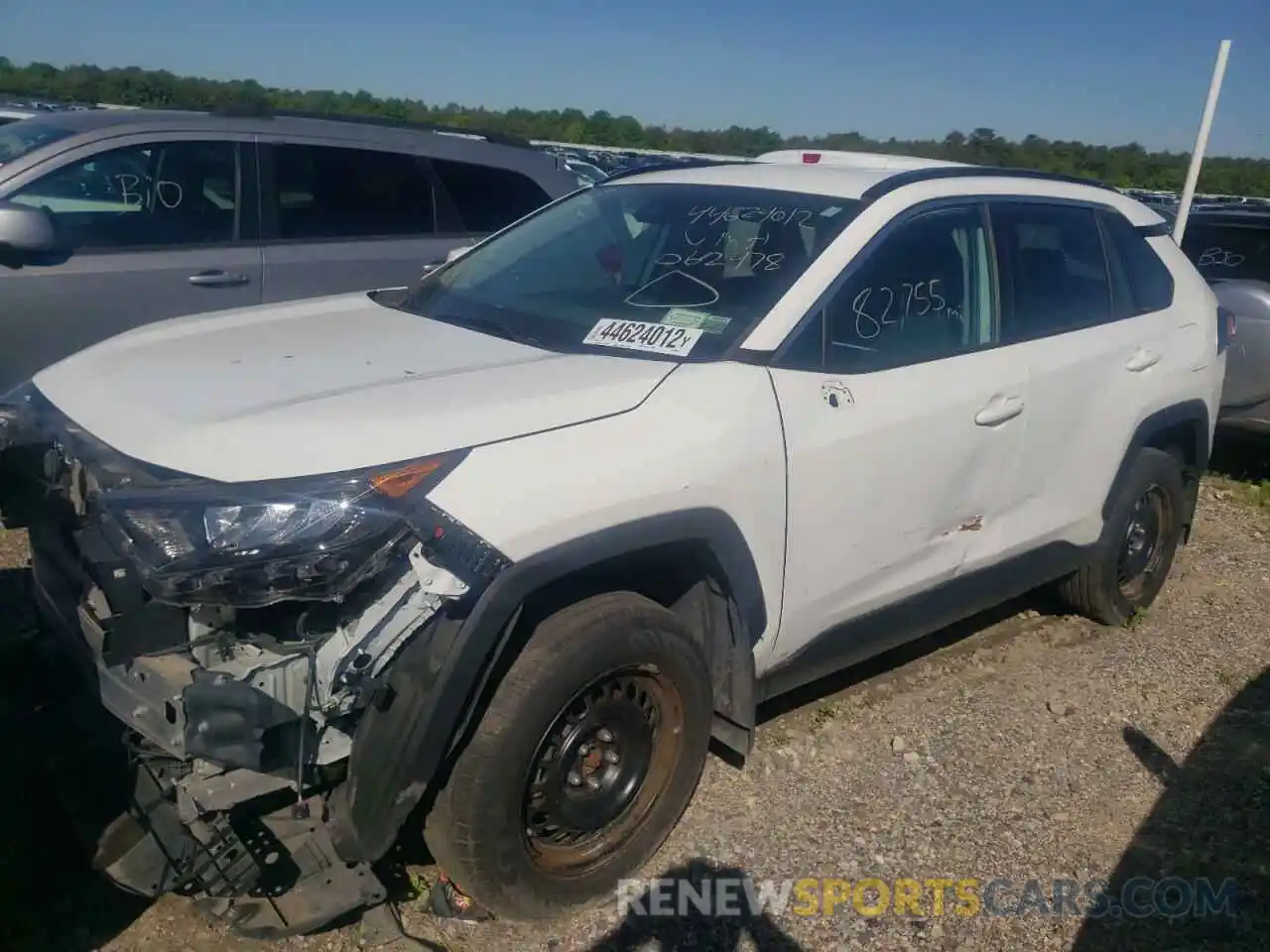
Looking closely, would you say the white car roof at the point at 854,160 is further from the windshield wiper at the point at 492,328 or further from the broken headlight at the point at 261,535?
the broken headlight at the point at 261,535

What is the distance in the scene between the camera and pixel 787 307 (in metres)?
3.13

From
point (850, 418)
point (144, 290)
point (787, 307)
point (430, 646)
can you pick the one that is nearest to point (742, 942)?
point (430, 646)

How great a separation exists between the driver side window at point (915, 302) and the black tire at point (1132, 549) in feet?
4.02

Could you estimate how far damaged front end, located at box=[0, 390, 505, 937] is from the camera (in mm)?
2303

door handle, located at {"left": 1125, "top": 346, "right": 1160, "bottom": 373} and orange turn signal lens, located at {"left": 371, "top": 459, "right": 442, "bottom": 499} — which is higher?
orange turn signal lens, located at {"left": 371, "top": 459, "right": 442, "bottom": 499}

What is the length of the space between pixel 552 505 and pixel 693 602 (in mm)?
682

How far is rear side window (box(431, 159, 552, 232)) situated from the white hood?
9.88 feet

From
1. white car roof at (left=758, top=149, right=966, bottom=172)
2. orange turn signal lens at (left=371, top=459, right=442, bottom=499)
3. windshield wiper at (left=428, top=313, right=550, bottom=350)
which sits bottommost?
orange turn signal lens at (left=371, top=459, right=442, bottom=499)

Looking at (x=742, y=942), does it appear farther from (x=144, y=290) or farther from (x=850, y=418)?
(x=144, y=290)

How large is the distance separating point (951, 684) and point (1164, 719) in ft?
2.55

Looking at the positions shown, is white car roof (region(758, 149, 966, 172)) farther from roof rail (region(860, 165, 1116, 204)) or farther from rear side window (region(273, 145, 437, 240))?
rear side window (region(273, 145, 437, 240))

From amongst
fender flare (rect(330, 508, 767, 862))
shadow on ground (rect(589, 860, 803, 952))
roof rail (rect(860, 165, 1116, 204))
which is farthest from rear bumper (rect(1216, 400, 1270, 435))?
fender flare (rect(330, 508, 767, 862))

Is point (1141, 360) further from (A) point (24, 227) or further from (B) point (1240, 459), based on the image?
(A) point (24, 227)

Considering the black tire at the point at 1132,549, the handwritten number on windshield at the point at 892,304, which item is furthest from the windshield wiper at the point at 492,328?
the black tire at the point at 1132,549
